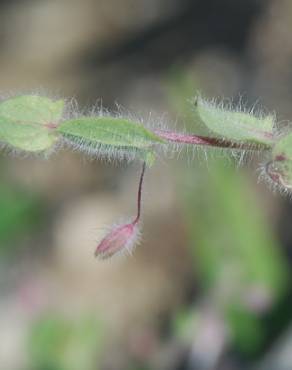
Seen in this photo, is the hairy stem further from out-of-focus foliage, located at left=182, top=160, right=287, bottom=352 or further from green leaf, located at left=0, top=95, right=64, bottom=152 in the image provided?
out-of-focus foliage, located at left=182, top=160, right=287, bottom=352

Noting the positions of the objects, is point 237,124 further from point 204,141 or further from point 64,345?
point 64,345

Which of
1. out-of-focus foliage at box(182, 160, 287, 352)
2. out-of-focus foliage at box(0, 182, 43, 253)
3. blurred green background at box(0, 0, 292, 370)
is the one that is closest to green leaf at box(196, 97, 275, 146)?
blurred green background at box(0, 0, 292, 370)

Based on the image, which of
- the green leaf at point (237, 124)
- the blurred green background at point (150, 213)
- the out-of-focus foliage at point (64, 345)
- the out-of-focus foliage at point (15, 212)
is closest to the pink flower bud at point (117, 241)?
the green leaf at point (237, 124)

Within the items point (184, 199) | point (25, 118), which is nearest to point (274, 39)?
point (184, 199)

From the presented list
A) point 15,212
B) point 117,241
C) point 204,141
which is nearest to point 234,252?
point 15,212

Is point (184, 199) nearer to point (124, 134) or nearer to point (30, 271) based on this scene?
point (30, 271)

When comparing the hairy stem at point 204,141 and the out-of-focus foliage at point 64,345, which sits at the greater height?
the out-of-focus foliage at point 64,345

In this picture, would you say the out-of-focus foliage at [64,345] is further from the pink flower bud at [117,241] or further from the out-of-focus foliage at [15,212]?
the pink flower bud at [117,241]
